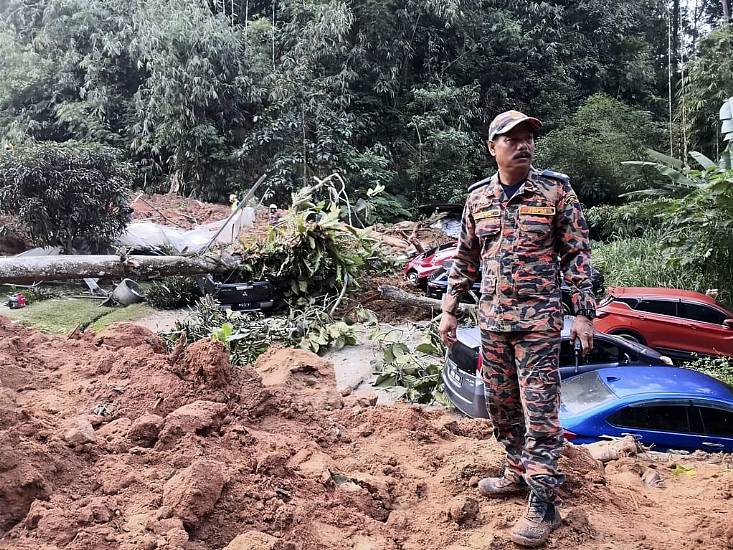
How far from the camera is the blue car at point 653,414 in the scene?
5711mm

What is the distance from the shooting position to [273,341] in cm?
Result: 906

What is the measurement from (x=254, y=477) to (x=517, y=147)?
7.09 feet

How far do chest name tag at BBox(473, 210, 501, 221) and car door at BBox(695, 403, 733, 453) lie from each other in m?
4.16

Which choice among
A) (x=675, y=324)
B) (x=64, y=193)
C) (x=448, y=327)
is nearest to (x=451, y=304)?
(x=448, y=327)

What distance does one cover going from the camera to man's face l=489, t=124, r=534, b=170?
117 inches

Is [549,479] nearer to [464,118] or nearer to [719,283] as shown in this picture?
[719,283]

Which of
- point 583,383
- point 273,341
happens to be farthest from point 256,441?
point 273,341

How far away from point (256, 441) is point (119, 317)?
7.71 metres

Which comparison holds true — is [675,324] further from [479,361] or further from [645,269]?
[479,361]

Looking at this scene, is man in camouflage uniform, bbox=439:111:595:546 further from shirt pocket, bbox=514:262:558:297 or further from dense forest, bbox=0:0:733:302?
dense forest, bbox=0:0:733:302

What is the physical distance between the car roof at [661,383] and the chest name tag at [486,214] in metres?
3.64

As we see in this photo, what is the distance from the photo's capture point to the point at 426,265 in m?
14.2

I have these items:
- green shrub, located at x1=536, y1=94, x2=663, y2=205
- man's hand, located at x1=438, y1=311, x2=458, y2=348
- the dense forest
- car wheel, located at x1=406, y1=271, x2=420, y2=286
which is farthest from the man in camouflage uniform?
green shrub, located at x1=536, y1=94, x2=663, y2=205

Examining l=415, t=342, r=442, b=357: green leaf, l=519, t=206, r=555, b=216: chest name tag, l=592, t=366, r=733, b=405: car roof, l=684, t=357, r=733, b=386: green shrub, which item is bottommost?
l=684, t=357, r=733, b=386: green shrub
